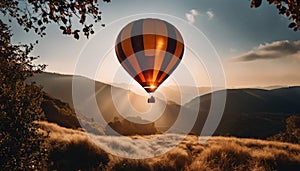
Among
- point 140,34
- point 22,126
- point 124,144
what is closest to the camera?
point 22,126

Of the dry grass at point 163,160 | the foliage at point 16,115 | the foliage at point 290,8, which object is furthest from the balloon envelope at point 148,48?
the foliage at point 290,8

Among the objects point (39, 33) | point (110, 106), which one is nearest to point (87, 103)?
point (110, 106)

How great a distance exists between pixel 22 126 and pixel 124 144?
5927mm

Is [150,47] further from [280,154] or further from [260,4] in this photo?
[260,4]

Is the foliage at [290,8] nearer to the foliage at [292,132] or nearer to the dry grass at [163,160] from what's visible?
the dry grass at [163,160]

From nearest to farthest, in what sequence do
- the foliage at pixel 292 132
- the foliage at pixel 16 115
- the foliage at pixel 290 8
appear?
the foliage at pixel 290 8 < the foliage at pixel 16 115 < the foliage at pixel 292 132

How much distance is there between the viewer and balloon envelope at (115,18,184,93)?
15.0 m

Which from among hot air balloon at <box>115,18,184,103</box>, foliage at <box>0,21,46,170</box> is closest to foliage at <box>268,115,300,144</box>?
hot air balloon at <box>115,18,184,103</box>

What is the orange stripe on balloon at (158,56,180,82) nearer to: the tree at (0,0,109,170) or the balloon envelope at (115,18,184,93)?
the balloon envelope at (115,18,184,93)

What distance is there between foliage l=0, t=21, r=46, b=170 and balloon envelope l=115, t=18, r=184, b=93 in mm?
8595

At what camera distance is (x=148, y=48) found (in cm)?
1523

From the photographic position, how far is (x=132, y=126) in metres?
43.4

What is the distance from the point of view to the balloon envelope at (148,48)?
1497cm

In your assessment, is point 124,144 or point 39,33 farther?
point 124,144
